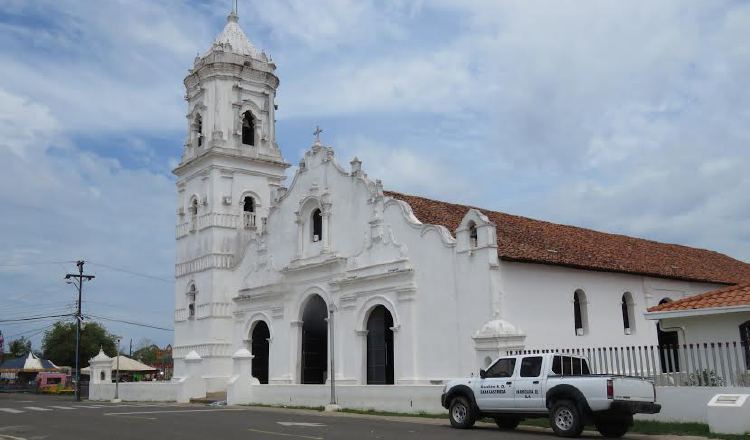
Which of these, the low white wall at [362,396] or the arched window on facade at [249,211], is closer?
the low white wall at [362,396]

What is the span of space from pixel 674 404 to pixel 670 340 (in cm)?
1420

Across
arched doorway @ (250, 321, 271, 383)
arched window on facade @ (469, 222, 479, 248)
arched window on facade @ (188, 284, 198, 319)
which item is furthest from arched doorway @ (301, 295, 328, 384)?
arched window on facade @ (469, 222, 479, 248)

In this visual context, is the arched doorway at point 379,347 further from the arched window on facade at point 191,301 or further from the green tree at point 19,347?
the green tree at point 19,347

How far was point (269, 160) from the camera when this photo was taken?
38.0 metres

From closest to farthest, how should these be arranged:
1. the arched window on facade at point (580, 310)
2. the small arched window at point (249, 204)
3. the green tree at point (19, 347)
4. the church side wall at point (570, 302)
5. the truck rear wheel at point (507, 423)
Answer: the truck rear wheel at point (507, 423) → the church side wall at point (570, 302) → the arched window on facade at point (580, 310) → the small arched window at point (249, 204) → the green tree at point (19, 347)

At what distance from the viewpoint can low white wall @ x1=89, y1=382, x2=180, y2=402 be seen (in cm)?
3256

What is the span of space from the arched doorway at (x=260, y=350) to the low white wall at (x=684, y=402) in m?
19.7

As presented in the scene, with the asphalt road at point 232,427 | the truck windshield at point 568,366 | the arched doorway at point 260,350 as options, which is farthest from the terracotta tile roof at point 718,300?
the arched doorway at point 260,350

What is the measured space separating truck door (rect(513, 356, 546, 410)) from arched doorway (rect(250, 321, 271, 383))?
19296 millimetres

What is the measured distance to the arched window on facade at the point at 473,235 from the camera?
24641 millimetres

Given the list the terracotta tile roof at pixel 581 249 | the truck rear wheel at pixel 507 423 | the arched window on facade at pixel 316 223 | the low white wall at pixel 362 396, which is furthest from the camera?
the arched window on facade at pixel 316 223

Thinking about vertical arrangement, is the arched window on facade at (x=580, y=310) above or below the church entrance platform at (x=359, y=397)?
above

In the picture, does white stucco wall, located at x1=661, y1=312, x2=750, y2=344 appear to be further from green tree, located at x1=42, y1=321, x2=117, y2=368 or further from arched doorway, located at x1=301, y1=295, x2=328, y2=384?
green tree, located at x1=42, y1=321, x2=117, y2=368

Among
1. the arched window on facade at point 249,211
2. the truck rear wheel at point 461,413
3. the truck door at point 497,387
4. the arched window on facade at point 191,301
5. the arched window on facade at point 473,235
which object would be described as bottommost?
the truck rear wheel at point 461,413
